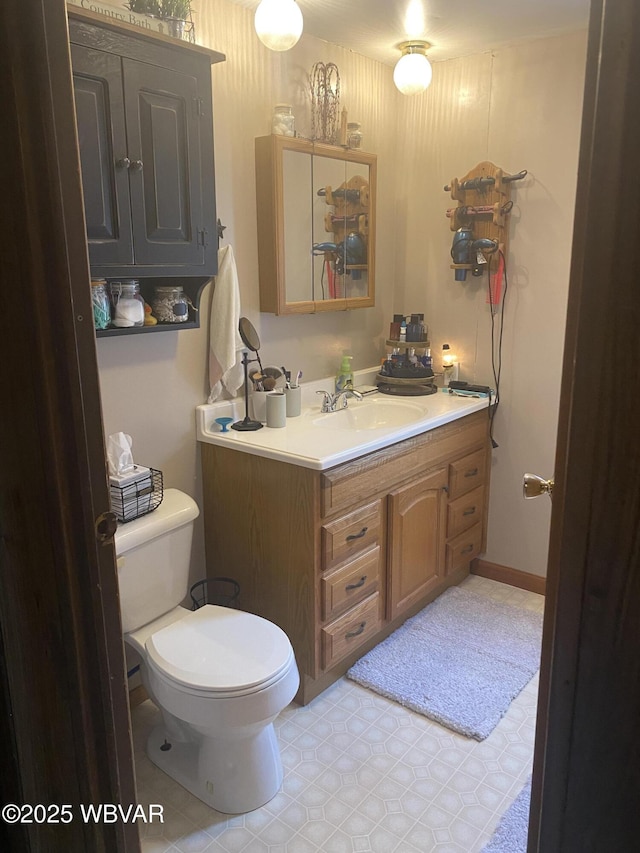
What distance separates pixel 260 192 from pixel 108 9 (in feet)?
2.56

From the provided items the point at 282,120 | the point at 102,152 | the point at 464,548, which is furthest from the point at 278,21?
the point at 464,548

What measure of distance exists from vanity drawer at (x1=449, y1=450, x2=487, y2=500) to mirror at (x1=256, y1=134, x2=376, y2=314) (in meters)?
0.79

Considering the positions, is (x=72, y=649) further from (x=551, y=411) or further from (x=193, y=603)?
(x=551, y=411)

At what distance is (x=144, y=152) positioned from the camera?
1788 mm

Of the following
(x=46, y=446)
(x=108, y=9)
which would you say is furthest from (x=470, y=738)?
(x=108, y=9)

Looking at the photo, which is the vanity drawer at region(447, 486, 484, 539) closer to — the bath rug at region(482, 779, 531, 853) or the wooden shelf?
the wooden shelf

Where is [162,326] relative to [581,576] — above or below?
above

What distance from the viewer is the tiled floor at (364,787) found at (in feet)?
5.61

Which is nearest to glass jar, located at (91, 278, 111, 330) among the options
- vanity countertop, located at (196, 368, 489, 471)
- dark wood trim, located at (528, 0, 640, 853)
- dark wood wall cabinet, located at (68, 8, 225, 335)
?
dark wood wall cabinet, located at (68, 8, 225, 335)

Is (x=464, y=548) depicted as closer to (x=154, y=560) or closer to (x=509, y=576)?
(x=509, y=576)

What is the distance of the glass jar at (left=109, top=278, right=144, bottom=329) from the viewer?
6.17ft

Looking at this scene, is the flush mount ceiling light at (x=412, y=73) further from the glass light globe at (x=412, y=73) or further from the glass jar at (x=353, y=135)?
the glass jar at (x=353, y=135)

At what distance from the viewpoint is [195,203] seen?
1.95 m

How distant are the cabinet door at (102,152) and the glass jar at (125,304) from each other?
0.13m
